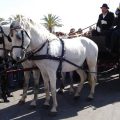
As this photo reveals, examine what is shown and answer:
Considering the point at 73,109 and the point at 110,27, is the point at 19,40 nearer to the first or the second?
the point at 73,109

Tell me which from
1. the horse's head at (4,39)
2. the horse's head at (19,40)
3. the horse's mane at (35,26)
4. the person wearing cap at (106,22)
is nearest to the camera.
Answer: the horse's head at (19,40)

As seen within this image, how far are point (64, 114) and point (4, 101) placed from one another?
1.90m

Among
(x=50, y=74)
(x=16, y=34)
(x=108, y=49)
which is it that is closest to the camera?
(x=16, y=34)

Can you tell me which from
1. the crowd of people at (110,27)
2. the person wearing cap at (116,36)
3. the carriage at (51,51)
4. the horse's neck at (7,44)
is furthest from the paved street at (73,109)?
the horse's neck at (7,44)

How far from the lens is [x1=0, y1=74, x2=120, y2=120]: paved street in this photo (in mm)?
6691

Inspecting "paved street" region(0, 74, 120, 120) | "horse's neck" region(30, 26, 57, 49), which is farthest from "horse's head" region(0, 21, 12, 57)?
"paved street" region(0, 74, 120, 120)

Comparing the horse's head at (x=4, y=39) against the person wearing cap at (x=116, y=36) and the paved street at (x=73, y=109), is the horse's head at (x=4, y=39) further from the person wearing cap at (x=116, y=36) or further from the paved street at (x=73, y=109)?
the person wearing cap at (x=116, y=36)

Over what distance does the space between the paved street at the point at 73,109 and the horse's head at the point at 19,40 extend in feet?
4.28

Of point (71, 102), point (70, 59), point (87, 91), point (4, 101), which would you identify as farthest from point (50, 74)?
point (87, 91)

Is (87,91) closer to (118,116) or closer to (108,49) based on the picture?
(108,49)

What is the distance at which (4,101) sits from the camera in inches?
319

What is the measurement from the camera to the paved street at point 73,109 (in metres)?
6.69

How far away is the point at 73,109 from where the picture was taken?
284 inches

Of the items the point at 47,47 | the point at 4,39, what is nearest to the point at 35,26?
the point at 47,47
